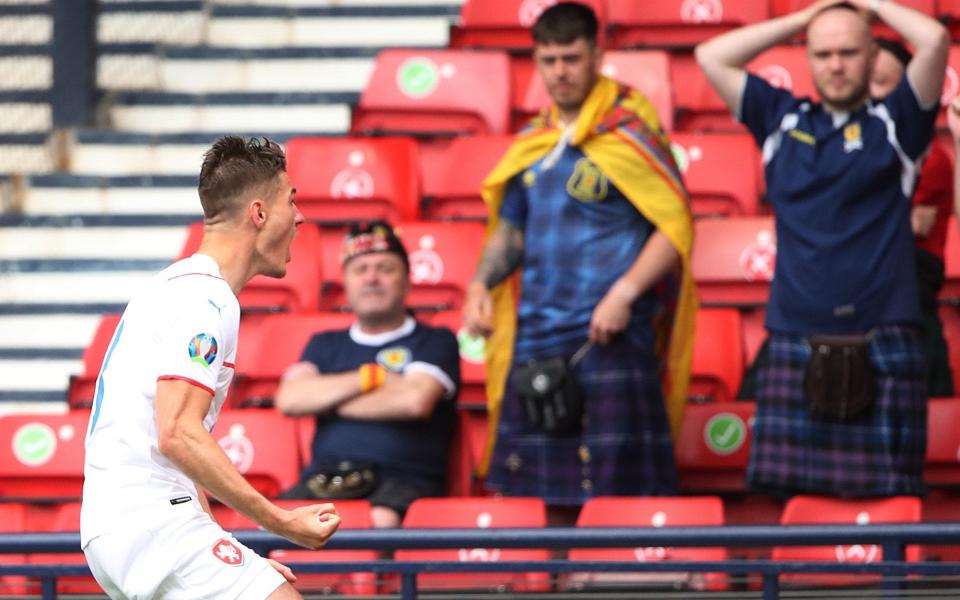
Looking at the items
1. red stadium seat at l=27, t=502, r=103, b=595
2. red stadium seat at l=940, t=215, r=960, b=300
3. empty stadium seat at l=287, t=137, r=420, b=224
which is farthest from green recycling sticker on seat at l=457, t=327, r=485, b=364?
red stadium seat at l=940, t=215, r=960, b=300

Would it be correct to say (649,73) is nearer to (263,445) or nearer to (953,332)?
(953,332)

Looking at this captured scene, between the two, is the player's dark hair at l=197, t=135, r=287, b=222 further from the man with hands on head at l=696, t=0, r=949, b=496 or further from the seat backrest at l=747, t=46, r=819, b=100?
the seat backrest at l=747, t=46, r=819, b=100

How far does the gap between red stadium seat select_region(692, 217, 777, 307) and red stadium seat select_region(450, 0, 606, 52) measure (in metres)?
1.68

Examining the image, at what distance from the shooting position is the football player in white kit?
342 cm

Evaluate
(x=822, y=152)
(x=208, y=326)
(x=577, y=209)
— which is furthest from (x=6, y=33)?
(x=208, y=326)

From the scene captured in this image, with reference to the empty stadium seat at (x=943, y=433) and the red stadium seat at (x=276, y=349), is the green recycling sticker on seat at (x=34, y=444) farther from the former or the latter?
the empty stadium seat at (x=943, y=433)

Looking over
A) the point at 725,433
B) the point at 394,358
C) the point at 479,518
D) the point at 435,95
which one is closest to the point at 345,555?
the point at 479,518

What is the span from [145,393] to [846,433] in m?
2.57

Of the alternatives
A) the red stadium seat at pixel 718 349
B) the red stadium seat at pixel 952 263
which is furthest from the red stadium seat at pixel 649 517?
the red stadium seat at pixel 952 263

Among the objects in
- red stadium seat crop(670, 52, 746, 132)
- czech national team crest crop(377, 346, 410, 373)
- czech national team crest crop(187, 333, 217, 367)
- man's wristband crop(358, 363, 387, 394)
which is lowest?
man's wristband crop(358, 363, 387, 394)

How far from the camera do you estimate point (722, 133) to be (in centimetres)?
744

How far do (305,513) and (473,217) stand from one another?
12.9 feet

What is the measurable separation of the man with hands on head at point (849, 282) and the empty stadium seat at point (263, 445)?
165 cm

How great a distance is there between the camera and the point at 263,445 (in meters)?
6.26
